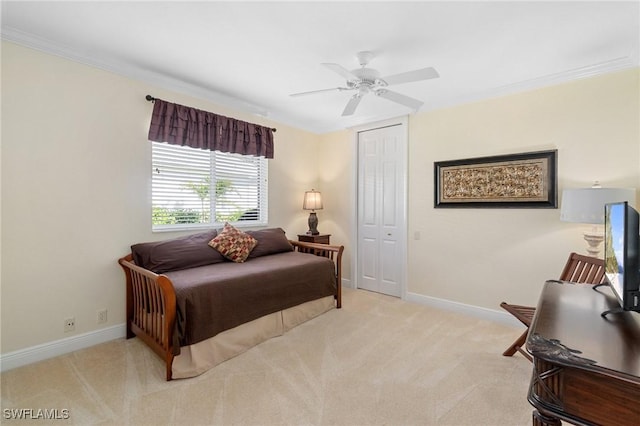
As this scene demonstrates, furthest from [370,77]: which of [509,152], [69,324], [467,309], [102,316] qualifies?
[69,324]

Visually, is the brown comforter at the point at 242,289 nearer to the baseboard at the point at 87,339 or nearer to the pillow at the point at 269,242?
the pillow at the point at 269,242

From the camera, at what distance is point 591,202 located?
2271 millimetres

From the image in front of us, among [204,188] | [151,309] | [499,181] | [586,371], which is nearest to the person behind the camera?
[586,371]

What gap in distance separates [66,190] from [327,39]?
252 cm

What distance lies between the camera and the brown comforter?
7.28 ft

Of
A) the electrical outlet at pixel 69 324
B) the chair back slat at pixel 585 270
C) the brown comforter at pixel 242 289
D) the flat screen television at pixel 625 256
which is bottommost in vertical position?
the electrical outlet at pixel 69 324

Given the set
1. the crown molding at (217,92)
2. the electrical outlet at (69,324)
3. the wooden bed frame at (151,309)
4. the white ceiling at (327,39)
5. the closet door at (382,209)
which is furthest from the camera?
the closet door at (382,209)

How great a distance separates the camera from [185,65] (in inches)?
108

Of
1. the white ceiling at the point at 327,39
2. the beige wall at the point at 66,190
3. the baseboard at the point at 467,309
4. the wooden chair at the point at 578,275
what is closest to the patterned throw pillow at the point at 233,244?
the beige wall at the point at 66,190

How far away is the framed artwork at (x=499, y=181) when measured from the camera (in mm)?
2930

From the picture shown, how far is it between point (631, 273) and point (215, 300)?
8.01 feet

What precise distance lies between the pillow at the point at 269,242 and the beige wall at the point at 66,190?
42.0 inches

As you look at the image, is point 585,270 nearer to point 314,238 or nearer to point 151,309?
point 314,238

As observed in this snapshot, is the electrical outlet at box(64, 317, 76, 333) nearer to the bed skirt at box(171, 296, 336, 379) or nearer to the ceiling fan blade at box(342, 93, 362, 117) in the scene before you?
the bed skirt at box(171, 296, 336, 379)
